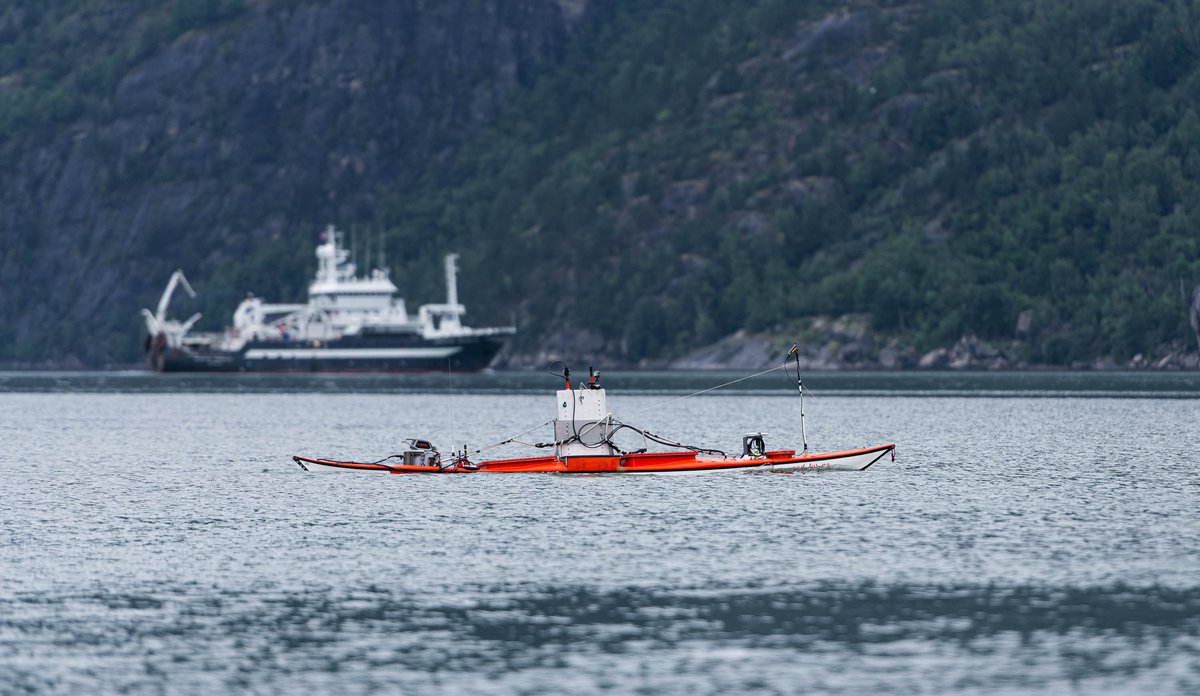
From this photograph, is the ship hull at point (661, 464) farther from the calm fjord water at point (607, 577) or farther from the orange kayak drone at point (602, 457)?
the calm fjord water at point (607, 577)

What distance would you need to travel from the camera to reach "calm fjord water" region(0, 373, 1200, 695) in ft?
116

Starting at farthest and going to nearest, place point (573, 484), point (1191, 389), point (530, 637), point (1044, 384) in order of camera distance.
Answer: point (1044, 384), point (1191, 389), point (573, 484), point (530, 637)

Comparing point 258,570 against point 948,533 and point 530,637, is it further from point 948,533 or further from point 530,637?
point 948,533

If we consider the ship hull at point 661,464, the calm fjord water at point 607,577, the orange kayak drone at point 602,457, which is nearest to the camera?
the calm fjord water at point 607,577

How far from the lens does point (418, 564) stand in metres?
49.6

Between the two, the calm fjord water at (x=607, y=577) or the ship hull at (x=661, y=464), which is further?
the ship hull at (x=661, y=464)

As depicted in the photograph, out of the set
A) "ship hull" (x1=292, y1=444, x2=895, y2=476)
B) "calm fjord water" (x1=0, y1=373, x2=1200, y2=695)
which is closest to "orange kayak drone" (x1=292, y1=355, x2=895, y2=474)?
"ship hull" (x1=292, y1=444, x2=895, y2=476)

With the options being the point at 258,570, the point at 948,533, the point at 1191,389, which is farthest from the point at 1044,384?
the point at 258,570

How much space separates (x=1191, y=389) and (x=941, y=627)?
134 metres

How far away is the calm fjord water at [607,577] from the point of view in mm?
35500

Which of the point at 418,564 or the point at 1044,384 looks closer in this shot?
the point at 418,564

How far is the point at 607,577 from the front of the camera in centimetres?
4691

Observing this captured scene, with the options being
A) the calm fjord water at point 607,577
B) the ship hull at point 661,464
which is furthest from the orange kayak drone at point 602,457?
the calm fjord water at point 607,577

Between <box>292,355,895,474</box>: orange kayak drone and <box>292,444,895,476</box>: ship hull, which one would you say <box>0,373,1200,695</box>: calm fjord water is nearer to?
<box>292,444,895,476</box>: ship hull
